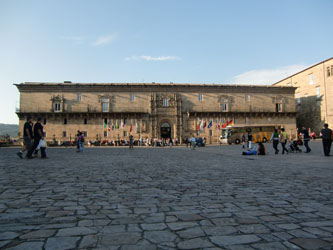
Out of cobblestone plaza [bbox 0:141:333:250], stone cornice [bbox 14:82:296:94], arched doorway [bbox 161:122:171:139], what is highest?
stone cornice [bbox 14:82:296:94]

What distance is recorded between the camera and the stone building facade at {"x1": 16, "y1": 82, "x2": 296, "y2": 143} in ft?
120

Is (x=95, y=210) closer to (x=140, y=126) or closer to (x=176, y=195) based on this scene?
(x=176, y=195)

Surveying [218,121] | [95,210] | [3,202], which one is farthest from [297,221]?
[218,121]

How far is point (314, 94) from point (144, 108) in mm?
28652

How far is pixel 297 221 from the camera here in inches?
91.4

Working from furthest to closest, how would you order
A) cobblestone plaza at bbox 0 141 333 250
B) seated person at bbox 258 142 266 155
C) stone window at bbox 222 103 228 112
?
stone window at bbox 222 103 228 112 < seated person at bbox 258 142 266 155 < cobblestone plaza at bbox 0 141 333 250

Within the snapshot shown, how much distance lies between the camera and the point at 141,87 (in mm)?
38188

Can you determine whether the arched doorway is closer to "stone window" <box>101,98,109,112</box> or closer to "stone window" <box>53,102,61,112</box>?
"stone window" <box>101,98,109,112</box>

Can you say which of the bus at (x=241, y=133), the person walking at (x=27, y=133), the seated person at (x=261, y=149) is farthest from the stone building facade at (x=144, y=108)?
the seated person at (x=261, y=149)

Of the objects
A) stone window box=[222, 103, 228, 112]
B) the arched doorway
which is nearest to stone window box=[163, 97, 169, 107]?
the arched doorway

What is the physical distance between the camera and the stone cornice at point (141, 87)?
3669 cm

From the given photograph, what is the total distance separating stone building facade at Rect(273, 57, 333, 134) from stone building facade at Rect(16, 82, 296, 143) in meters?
3.26

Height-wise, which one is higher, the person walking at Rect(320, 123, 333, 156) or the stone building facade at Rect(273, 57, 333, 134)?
the stone building facade at Rect(273, 57, 333, 134)

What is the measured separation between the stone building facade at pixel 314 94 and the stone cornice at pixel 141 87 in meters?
4.91
